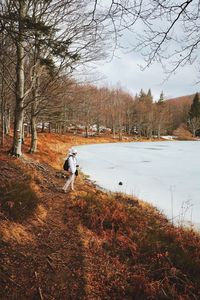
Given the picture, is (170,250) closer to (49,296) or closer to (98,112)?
(49,296)

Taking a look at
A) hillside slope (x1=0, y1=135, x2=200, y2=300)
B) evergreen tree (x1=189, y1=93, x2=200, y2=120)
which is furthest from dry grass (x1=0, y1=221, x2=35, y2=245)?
evergreen tree (x1=189, y1=93, x2=200, y2=120)

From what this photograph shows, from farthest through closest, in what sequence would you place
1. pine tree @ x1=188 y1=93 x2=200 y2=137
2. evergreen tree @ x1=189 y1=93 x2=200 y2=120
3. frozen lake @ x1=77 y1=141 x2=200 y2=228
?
evergreen tree @ x1=189 y1=93 x2=200 y2=120, pine tree @ x1=188 y1=93 x2=200 y2=137, frozen lake @ x1=77 y1=141 x2=200 y2=228

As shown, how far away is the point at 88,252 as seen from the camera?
498 centimetres

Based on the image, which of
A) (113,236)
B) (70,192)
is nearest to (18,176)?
(70,192)

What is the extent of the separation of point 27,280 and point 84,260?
120 centimetres

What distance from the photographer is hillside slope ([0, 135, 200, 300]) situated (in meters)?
3.93

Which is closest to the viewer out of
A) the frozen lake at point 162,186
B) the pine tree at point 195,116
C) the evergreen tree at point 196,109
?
the frozen lake at point 162,186

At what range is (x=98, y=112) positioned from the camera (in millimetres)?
52500

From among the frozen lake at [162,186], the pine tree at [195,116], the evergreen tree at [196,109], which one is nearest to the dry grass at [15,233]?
the frozen lake at [162,186]

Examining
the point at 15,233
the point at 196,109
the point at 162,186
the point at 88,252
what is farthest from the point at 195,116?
the point at 15,233

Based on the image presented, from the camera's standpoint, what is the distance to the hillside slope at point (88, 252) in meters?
3.93

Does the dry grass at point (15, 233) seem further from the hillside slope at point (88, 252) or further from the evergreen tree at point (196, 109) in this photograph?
the evergreen tree at point (196, 109)

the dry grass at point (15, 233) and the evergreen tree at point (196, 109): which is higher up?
the evergreen tree at point (196, 109)

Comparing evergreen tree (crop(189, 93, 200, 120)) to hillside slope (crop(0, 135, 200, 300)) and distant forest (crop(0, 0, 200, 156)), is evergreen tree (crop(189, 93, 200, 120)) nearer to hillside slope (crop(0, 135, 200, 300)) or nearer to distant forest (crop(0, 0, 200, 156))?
distant forest (crop(0, 0, 200, 156))
